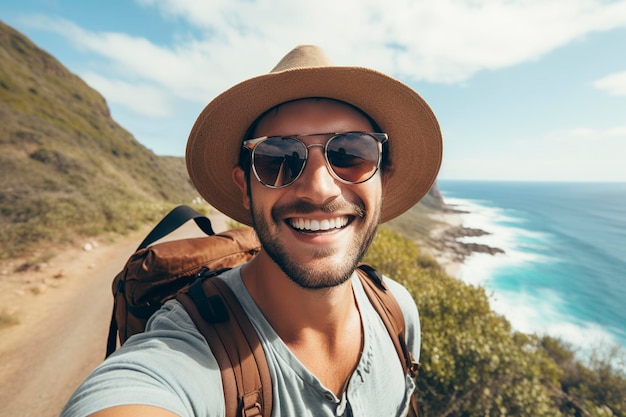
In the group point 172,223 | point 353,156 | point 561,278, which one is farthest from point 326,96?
point 561,278

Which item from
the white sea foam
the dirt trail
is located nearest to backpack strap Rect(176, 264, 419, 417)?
the dirt trail

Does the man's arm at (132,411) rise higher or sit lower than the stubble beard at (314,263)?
lower

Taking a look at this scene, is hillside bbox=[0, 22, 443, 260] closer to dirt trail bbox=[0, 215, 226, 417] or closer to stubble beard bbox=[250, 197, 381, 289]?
dirt trail bbox=[0, 215, 226, 417]

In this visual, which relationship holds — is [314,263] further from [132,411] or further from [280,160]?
[132,411]

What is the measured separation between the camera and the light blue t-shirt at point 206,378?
120 cm

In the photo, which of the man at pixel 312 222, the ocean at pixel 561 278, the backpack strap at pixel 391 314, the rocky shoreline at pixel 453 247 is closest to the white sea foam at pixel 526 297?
the ocean at pixel 561 278

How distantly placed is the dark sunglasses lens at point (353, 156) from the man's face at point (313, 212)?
6 centimetres

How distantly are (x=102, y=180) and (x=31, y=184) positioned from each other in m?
6.35

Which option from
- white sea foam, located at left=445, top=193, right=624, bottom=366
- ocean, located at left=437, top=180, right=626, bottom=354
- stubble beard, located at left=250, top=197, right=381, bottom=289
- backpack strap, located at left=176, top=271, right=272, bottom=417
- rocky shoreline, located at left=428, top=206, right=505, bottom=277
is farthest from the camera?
rocky shoreline, located at left=428, top=206, right=505, bottom=277

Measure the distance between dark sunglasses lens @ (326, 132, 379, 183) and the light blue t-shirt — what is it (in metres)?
0.98

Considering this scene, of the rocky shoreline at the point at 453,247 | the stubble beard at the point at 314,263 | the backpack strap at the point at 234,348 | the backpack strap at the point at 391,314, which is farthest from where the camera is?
the rocky shoreline at the point at 453,247

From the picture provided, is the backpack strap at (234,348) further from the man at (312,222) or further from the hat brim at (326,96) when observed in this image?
the hat brim at (326,96)

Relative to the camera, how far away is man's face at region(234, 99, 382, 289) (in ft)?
5.74

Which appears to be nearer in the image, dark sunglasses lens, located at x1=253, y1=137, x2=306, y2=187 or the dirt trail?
dark sunglasses lens, located at x1=253, y1=137, x2=306, y2=187
